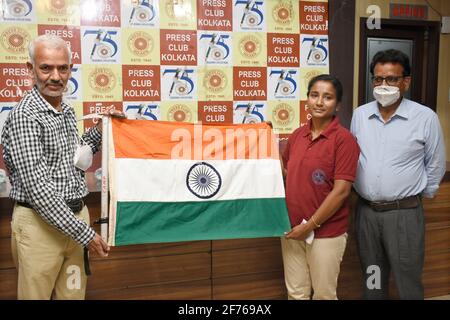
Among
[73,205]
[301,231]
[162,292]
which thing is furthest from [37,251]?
[301,231]

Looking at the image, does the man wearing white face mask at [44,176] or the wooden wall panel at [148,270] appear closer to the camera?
the man wearing white face mask at [44,176]

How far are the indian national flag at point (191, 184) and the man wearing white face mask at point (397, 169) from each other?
0.49 meters

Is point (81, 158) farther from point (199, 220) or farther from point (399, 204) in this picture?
point (399, 204)

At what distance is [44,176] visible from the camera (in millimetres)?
1776

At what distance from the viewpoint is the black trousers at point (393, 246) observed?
2.34 meters

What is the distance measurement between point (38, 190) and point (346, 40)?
2.42m

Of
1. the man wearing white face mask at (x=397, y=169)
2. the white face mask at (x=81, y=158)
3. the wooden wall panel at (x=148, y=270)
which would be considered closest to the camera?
the white face mask at (x=81, y=158)

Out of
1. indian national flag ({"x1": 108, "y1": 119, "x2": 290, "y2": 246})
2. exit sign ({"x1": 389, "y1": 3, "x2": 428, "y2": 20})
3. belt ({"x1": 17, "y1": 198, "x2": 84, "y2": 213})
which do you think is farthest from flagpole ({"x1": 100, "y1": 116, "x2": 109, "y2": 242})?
exit sign ({"x1": 389, "y1": 3, "x2": 428, "y2": 20})

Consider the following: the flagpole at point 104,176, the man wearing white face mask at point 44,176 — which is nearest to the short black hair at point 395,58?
the flagpole at point 104,176

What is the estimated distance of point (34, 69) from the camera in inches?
72.7

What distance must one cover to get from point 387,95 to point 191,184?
113 cm

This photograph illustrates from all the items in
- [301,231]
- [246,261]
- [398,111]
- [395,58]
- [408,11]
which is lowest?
[246,261]

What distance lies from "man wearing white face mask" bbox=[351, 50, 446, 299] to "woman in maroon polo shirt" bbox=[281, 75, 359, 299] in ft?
0.73

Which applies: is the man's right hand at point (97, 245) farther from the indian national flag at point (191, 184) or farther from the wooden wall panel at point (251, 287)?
the wooden wall panel at point (251, 287)
